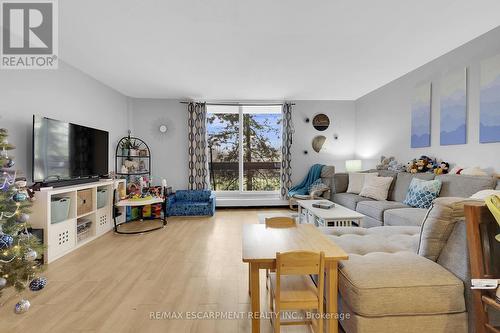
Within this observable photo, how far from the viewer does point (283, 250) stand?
134cm

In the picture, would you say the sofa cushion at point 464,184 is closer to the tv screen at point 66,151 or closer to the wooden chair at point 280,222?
the wooden chair at point 280,222

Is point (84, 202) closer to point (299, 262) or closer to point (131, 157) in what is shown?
point (131, 157)

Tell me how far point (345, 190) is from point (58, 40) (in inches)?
190

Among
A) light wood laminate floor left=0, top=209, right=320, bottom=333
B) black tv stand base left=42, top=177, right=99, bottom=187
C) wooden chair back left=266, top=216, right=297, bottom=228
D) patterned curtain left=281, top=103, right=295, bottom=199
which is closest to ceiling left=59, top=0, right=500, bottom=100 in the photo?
patterned curtain left=281, top=103, right=295, bottom=199

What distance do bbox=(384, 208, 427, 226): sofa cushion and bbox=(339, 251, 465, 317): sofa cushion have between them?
1.31 m

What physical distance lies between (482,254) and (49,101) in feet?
14.2

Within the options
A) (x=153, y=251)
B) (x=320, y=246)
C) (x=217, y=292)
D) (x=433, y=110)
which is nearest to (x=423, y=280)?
(x=320, y=246)

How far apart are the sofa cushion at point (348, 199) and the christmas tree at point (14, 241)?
379cm

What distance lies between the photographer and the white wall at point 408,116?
8.66 feet

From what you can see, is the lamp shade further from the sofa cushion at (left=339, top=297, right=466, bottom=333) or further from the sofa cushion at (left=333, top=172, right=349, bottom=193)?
the sofa cushion at (left=339, top=297, right=466, bottom=333)

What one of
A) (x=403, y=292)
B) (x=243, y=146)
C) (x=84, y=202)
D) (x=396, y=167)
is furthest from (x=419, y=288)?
(x=243, y=146)

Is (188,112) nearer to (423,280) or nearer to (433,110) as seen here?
(433,110)

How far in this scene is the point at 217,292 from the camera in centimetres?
198

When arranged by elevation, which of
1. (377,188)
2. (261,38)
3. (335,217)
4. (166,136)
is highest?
(261,38)
